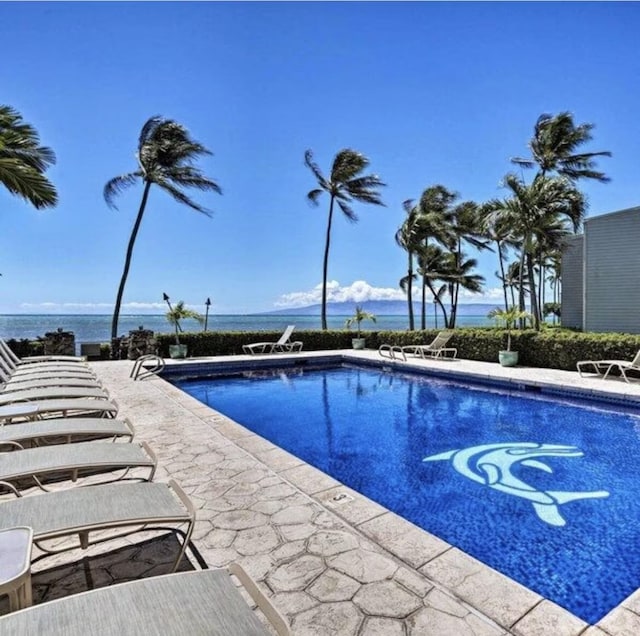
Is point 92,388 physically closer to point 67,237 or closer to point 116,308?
point 116,308

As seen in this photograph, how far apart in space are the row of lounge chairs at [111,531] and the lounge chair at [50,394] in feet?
1.88

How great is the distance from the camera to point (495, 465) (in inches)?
206

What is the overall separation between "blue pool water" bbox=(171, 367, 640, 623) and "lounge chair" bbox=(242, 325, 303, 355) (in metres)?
4.54

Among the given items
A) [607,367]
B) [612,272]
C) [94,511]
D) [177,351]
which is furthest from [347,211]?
[94,511]

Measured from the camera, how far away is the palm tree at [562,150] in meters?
19.0

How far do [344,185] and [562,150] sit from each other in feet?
32.3

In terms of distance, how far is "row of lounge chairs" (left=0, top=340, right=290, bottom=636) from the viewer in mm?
1485

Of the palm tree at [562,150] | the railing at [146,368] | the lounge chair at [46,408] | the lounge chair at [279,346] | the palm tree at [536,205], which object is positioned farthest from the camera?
the palm tree at [562,150]

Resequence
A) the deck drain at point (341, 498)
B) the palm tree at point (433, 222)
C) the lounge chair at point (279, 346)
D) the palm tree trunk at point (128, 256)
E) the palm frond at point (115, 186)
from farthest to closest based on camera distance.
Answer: the palm tree at point (433, 222), the palm frond at point (115, 186), the palm tree trunk at point (128, 256), the lounge chair at point (279, 346), the deck drain at point (341, 498)

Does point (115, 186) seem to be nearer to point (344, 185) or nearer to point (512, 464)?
point (344, 185)

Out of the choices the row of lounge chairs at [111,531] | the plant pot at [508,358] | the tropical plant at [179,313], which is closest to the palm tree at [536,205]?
the plant pot at [508,358]

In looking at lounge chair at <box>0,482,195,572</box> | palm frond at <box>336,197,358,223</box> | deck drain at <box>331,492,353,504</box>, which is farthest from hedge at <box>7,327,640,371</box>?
lounge chair at <box>0,482,195,572</box>

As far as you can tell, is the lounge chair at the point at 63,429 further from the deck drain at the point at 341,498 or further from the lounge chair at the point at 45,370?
the lounge chair at the point at 45,370

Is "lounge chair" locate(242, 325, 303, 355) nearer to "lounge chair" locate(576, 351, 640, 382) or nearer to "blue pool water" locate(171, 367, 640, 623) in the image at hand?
"blue pool water" locate(171, 367, 640, 623)
